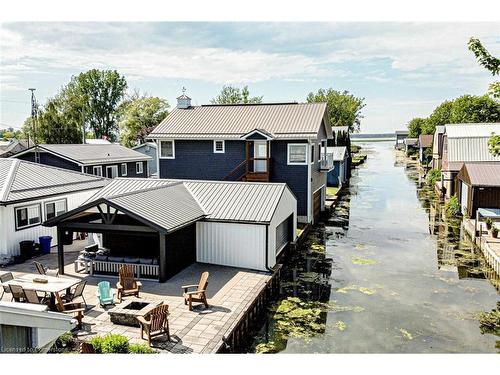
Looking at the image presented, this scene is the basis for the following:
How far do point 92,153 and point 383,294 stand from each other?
81.1ft

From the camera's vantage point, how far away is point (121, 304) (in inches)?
472

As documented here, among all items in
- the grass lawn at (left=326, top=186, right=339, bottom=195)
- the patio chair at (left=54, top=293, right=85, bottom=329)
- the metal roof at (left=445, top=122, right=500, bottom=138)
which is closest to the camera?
the patio chair at (left=54, top=293, right=85, bottom=329)

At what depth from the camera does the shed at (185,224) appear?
14.9 meters

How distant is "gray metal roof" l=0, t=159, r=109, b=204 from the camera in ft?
57.3

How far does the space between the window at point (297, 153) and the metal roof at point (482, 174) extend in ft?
34.0

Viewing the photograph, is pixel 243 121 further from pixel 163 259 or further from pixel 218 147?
pixel 163 259

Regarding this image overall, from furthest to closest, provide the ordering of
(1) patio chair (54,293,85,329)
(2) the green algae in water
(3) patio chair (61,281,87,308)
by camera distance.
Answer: (2) the green algae in water < (3) patio chair (61,281,87,308) < (1) patio chair (54,293,85,329)

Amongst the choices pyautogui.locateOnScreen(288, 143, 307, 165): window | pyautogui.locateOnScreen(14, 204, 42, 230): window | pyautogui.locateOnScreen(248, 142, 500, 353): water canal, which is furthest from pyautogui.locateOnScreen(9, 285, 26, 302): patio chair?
pyautogui.locateOnScreen(288, 143, 307, 165): window

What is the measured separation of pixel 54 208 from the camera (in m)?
19.6

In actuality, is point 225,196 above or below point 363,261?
above

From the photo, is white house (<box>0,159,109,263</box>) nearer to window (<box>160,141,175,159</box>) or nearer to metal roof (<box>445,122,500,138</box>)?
window (<box>160,141,175,159</box>)

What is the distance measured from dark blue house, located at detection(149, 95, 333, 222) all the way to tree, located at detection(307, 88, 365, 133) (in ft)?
228

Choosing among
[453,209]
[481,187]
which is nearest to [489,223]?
[481,187]
